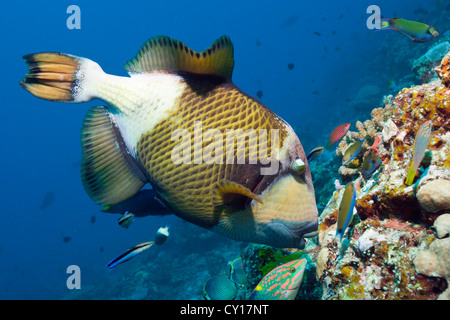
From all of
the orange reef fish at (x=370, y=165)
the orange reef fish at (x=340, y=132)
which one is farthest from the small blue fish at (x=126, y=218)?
the orange reef fish at (x=340, y=132)

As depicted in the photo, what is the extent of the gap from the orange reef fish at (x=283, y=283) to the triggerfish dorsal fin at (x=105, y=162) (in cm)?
104

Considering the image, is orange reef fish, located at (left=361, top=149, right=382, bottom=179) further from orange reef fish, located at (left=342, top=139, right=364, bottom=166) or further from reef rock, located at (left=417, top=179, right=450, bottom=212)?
reef rock, located at (left=417, top=179, right=450, bottom=212)

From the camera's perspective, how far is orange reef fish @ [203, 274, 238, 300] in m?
2.58

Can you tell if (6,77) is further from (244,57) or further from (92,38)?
(244,57)

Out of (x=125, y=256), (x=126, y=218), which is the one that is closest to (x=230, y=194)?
(x=125, y=256)

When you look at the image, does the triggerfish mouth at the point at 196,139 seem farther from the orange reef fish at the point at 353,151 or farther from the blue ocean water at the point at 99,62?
the blue ocean water at the point at 99,62

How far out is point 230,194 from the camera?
1.18 m

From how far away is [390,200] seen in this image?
5.23 ft

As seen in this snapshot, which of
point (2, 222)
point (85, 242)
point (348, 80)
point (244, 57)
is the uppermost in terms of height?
point (244, 57)

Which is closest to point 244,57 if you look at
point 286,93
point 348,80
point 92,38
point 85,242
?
point 286,93

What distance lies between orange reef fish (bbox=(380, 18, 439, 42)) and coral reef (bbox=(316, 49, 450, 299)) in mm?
1505

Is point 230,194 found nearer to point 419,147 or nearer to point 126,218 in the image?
point 419,147

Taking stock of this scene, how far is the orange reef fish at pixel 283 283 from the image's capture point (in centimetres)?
154

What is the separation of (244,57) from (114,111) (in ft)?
400
